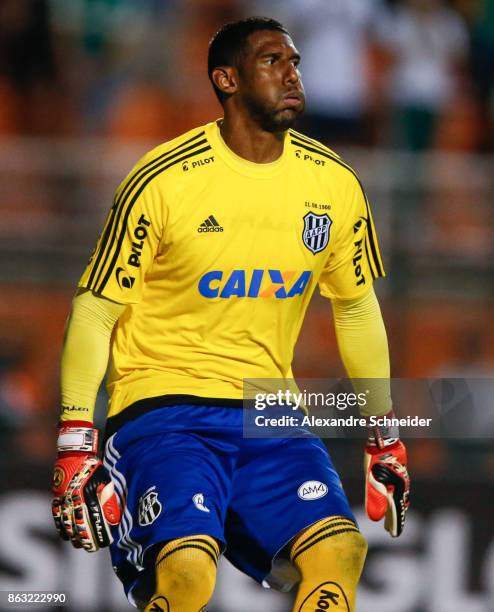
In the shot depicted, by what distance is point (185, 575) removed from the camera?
180 inches

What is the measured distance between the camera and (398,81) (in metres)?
10.5

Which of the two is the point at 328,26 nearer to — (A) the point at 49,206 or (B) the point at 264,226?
(A) the point at 49,206

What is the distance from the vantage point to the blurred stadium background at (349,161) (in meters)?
7.42

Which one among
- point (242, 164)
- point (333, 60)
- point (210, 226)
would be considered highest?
point (333, 60)

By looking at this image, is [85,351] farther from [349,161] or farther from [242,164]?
[349,161]

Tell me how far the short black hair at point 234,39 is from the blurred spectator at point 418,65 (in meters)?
5.32

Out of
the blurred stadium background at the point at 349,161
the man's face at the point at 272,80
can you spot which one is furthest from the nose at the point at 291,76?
the blurred stadium background at the point at 349,161

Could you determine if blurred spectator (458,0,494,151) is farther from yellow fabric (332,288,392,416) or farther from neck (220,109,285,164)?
neck (220,109,285,164)

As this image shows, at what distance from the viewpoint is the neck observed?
5043mm

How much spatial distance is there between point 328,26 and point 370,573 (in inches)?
170

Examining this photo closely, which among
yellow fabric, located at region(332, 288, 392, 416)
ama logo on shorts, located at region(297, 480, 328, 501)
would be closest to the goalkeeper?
ama logo on shorts, located at region(297, 480, 328, 501)

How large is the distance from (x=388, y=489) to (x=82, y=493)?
117 centimetres

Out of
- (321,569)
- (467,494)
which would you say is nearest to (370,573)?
(467,494)

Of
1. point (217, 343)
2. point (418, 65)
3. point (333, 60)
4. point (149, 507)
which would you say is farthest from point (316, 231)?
point (418, 65)
